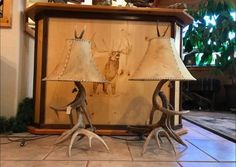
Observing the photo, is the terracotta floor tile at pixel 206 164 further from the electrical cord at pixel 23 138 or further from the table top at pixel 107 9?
the table top at pixel 107 9

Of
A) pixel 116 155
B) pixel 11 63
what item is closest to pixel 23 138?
pixel 11 63

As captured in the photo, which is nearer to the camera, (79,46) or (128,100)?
(79,46)

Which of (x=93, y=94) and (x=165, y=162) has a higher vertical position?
(x=93, y=94)

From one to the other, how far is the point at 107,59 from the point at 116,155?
939mm

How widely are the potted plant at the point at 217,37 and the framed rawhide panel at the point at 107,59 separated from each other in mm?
3701

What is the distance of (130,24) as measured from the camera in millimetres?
2674

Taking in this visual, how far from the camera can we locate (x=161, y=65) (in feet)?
6.77

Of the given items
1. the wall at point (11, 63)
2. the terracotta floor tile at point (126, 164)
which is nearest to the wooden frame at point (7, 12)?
the wall at point (11, 63)

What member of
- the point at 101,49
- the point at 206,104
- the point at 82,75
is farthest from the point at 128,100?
the point at 206,104

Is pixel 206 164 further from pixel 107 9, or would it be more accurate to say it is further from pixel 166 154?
pixel 107 9

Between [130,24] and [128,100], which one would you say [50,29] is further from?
[128,100]

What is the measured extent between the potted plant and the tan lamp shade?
14.7 ft

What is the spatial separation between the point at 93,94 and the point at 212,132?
3.95 ft

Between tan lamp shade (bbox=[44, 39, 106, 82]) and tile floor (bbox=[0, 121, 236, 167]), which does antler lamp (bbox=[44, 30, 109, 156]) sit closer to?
tan lamp shade (bbox=[44, 39, 106, 82])
